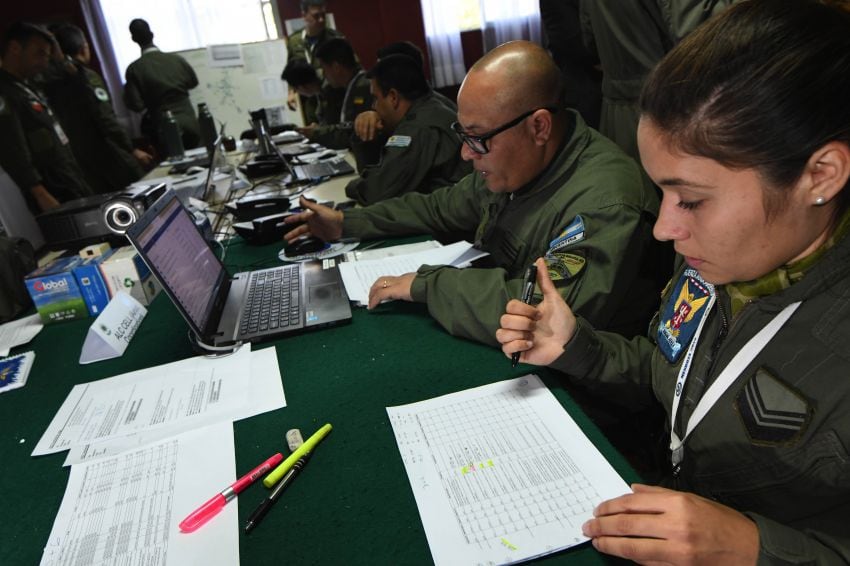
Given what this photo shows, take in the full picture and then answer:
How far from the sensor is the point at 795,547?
60cm

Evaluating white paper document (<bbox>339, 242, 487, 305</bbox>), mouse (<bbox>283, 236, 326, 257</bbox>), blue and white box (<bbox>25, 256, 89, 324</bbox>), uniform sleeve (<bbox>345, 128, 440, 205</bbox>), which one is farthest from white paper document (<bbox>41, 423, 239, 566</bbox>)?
uniform sleeve (<bbox>345, 128, 440, 205</bbox>)

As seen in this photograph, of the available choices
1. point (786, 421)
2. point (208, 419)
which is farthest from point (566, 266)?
point (208, 419)

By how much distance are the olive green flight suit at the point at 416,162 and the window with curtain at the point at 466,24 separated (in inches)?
157

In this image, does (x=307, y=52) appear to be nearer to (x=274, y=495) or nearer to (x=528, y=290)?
(x=528, y=290)

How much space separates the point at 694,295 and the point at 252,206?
1642mm

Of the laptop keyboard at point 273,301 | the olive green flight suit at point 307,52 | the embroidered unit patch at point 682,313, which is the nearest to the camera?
the embroidered unit patch at point 682,313

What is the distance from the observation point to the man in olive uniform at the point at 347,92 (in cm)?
346

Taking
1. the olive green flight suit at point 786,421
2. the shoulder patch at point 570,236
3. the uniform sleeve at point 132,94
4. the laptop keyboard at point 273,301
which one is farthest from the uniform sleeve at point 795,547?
the uniform sleeve at point 132,94

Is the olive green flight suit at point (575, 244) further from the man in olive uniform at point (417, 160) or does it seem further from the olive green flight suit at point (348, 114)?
the olive green flight suit at point (348, 114)

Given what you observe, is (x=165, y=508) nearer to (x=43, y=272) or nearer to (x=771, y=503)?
(x=771, y=503)

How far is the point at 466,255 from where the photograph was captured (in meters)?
1.48

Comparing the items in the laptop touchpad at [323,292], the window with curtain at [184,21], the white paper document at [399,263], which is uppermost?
the window with curtain at [184,21]

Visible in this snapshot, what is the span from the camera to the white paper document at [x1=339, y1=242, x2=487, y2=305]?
4.55 ft

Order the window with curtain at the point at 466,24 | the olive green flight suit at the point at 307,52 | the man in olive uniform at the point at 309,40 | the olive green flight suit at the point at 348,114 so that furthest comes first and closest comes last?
1. the window with curtain at the point at 466,24
2. the olive green flight suit at the point at 307,52
3. the man in olive uniform at the point at 309,40
4. the olive green flight suit at the point at 348,114
